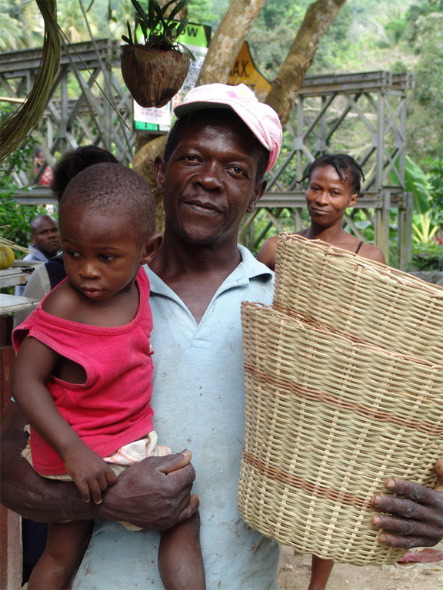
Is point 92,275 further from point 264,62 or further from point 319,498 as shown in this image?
point 264,62

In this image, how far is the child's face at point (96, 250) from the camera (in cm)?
160

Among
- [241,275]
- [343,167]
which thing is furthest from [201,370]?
[343,167]

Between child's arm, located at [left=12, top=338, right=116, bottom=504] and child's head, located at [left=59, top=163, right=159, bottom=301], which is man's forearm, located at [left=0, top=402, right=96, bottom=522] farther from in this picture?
child's head, located at [left=59, top=163, right=159, bottom=301]

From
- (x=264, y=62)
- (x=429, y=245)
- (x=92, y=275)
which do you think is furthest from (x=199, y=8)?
(x=92, y=275)

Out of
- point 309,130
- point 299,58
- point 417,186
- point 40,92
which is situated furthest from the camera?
point 417,186

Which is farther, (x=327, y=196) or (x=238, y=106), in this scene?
(x=327, y=196)

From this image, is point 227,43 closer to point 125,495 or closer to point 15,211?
point 15,211

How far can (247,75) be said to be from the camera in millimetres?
5031

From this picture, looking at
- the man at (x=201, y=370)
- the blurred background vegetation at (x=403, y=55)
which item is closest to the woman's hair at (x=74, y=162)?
the man at (x=201, y=370)

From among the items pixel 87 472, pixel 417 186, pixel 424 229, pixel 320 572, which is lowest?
pixel 424 229

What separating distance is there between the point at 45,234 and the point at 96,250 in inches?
170

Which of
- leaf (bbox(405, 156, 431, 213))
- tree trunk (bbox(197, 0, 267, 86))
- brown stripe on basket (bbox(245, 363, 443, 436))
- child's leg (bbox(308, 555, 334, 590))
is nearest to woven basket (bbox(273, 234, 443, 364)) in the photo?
brown stripe on basket (bbox(245, 363, 443, 436))

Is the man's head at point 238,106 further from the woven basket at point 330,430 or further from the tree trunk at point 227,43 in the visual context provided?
the tree trunk at point 227,43

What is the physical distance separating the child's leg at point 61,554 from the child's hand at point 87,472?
193mm
